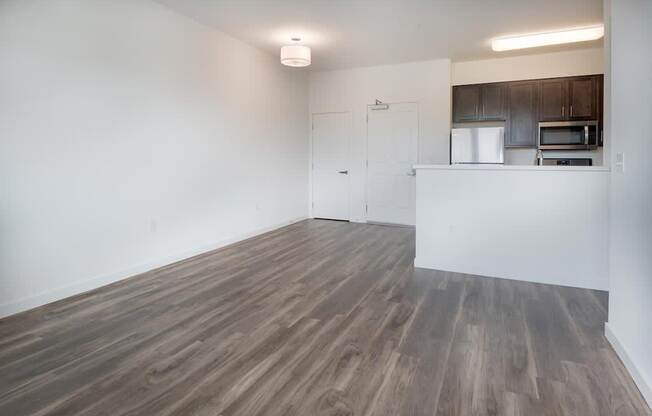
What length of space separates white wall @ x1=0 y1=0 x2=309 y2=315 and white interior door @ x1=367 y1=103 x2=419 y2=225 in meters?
2.34

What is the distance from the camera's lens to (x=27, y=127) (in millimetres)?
3062

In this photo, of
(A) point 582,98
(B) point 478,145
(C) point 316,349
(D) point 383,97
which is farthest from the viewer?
(D) point 383,97

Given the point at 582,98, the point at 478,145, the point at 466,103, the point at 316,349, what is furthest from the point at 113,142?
the point at 582,98

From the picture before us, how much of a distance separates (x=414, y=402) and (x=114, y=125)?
3.56 meters

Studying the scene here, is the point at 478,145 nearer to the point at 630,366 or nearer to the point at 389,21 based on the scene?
the point at 389,21

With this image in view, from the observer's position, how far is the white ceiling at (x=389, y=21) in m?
4.21

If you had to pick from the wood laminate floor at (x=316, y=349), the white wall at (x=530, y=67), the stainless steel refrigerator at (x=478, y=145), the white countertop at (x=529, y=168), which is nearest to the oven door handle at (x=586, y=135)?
the white wall at (x=530, y=67)

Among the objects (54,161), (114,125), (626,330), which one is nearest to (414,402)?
(626,330)

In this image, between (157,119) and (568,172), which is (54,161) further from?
(568,172)

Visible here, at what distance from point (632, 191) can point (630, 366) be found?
953mm

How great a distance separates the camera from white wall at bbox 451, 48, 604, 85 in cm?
599

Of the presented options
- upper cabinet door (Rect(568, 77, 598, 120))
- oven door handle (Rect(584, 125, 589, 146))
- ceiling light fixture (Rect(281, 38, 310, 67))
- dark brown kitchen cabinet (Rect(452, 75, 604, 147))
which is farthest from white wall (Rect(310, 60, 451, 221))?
ceiling light fixture (Rect(281, 38, 310, 67))

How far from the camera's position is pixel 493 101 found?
6340mm

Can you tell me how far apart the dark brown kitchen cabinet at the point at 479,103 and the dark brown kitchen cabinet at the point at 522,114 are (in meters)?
0.13
